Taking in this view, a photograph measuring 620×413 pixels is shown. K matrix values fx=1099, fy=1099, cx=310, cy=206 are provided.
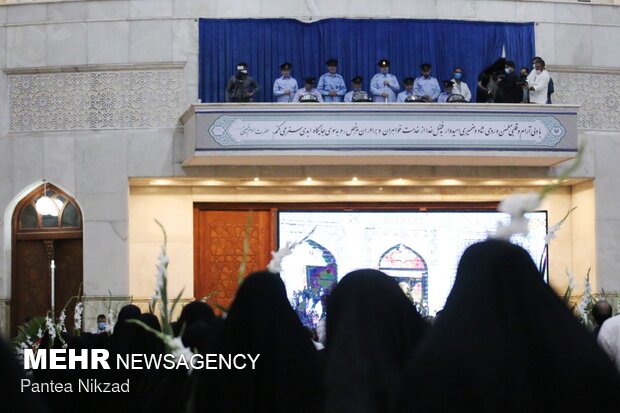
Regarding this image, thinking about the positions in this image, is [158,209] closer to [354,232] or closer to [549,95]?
[354,232]

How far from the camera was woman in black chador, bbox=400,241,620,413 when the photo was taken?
2.87 meters

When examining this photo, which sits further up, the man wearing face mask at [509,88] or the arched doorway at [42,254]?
the man wearing face mask at [509,88]

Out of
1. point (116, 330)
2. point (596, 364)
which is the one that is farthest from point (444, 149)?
point (596, 364)

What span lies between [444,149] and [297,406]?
45.8 feet

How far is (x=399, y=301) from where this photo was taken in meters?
4.34

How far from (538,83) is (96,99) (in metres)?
7.58

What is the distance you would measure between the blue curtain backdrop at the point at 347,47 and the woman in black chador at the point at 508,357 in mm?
15883

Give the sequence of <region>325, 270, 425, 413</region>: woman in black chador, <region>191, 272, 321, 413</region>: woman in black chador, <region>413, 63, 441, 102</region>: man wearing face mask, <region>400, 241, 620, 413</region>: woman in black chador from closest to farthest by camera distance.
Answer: <region>400, 241, 620, 413</region>: woman in black chador < <region>191, 272, 321, 413</region>: woman in black chador < <region>325, 270, 425, 413</region>: woman in black chador < <region>413, 63, 441, 102</region>: man wearing face mask

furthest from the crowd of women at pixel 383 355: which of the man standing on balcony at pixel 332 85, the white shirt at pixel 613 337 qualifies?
the man standing on balcony at pixel 332 85

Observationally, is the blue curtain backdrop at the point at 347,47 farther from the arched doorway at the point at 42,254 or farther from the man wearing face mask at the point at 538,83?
the arched doorway at the point at 42,254

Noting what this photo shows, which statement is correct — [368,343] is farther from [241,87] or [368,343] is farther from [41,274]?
[41,274]

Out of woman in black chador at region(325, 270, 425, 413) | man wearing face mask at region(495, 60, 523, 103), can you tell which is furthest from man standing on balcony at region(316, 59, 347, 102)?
woman in black chador at region(325, 270, 425, 413)

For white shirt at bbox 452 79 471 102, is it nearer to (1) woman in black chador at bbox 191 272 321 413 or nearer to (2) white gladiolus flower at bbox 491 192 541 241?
(1) woman in black chador at bbox 191 272 321 413

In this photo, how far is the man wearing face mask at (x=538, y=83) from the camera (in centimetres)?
1839
